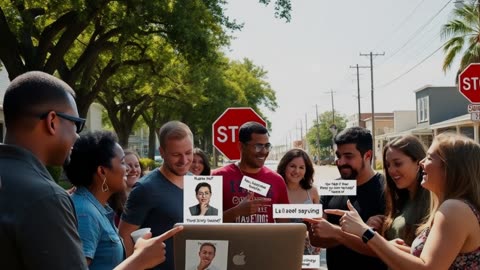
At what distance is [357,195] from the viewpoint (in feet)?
14.2

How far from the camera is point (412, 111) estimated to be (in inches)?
2781

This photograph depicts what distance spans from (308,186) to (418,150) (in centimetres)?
325

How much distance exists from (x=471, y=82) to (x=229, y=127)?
467 centimetres

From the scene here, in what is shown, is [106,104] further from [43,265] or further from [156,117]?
[43,265]

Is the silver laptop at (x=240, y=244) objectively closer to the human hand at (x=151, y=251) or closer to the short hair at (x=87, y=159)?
the human hand at (x=151, y=251)

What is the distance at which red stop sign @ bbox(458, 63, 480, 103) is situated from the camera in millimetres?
10098

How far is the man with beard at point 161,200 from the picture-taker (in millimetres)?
3855

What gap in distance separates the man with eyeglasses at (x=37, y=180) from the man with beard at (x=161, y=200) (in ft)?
6.04

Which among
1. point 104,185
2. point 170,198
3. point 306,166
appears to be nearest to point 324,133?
point 306,166

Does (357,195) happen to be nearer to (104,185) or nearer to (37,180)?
(104,185)

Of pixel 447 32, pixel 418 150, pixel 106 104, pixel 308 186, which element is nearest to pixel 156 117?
pixel 106 104

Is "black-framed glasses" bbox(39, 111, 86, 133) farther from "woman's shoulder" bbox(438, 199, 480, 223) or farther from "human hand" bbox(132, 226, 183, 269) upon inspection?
"woman's shoulder" bbox(438, 199, 480, 223)
